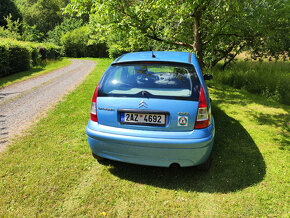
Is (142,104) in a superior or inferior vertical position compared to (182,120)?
superior

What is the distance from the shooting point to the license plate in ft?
8.84

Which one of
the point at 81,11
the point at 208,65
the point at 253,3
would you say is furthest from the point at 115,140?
the point at 208,65

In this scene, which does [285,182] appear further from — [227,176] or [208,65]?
[208,65]

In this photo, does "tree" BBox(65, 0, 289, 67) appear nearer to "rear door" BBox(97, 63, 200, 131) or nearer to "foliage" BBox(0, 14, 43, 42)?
"rear door" BBox(97, 63, 200, 131)

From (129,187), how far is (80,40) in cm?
3982

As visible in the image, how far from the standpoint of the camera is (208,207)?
2.55m

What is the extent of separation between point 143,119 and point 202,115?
2.58ft

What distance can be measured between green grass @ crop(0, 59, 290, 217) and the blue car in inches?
16.0

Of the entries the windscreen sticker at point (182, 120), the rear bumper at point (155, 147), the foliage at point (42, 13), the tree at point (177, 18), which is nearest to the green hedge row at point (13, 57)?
the tree at point (177, 18)

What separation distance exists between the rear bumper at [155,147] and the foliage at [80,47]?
37881mm

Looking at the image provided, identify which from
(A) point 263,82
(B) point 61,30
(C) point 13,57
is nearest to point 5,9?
(B) point 61,30

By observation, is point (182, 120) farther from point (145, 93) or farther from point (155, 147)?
point (145, 93)

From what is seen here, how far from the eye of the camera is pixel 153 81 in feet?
9.76

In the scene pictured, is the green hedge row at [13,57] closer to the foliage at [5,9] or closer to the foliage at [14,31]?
the foliage at [14,31]
